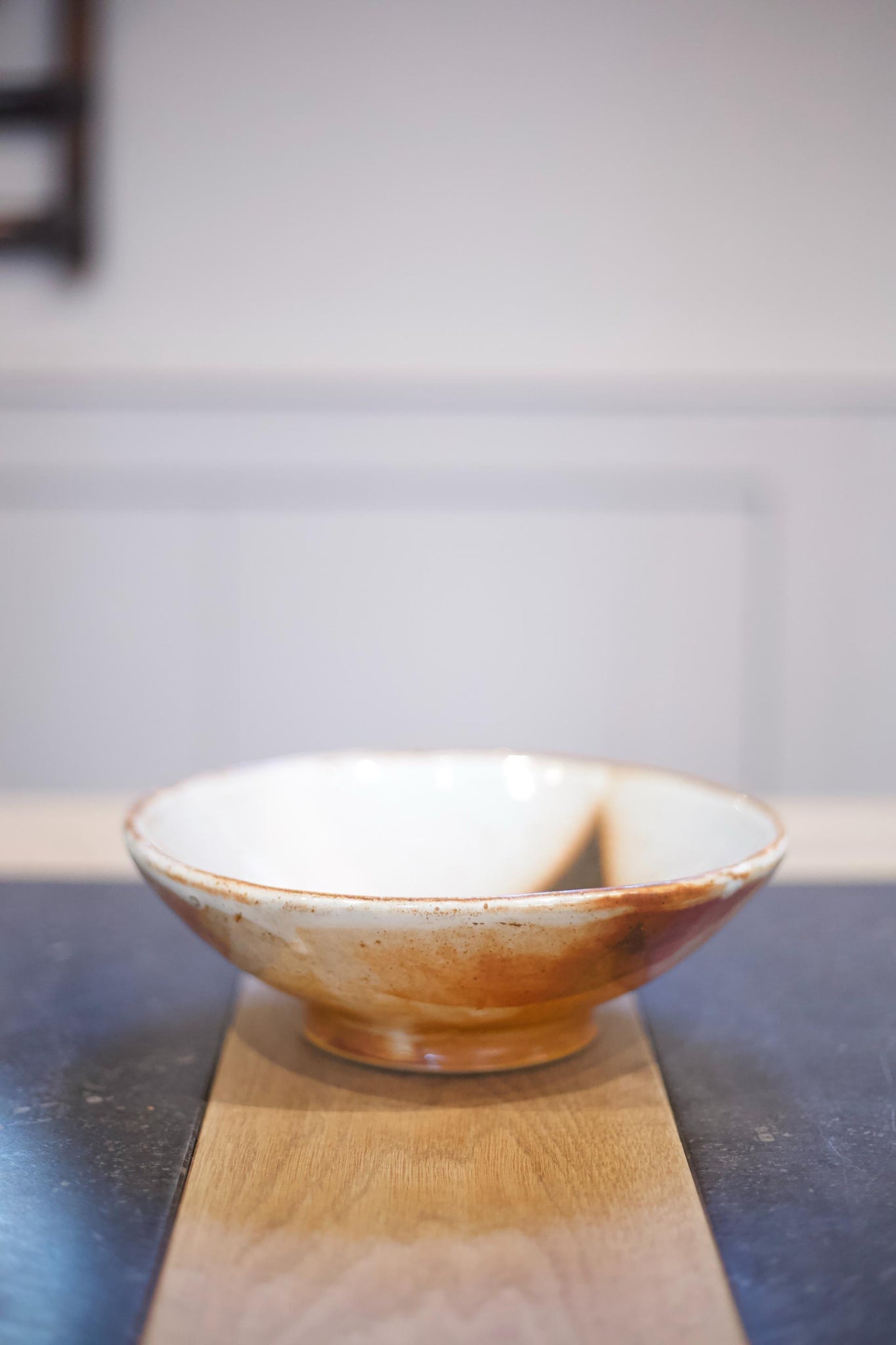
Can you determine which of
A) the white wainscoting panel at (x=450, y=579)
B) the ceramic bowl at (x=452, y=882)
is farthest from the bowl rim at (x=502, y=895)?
the white wainscoting panel at (x=450, y=579)

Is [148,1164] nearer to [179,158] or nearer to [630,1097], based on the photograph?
[630,1097]

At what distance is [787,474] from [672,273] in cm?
30

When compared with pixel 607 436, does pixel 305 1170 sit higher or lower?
lower

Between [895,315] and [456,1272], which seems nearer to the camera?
[456,1272]

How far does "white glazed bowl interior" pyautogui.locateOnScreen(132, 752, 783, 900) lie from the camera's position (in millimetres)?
403

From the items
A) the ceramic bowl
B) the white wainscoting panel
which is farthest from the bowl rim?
the white wainscoting panel

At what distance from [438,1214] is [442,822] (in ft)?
0.69

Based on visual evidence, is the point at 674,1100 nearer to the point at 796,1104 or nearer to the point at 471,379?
the point at 796,1104

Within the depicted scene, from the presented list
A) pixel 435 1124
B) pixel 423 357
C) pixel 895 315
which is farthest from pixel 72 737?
pixel 435 1124

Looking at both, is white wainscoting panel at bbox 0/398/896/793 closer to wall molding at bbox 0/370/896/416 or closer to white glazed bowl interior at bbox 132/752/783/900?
wall molding at bbox 0/370/896/416

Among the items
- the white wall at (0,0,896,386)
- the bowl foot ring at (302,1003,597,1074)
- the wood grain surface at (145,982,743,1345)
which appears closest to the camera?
the wood grain surface at (145,982,743,1345)

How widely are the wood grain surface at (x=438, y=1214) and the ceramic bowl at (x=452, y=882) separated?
2 cm

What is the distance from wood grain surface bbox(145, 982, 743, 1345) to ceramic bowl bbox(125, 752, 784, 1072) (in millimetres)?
18

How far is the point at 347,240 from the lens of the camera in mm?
1444
